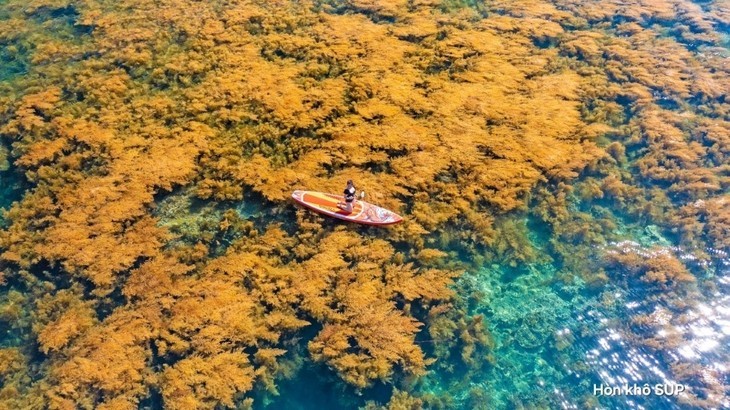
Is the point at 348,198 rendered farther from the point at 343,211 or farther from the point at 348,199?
the point at 343,211

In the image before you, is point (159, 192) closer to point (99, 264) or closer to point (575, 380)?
point (99, 264)

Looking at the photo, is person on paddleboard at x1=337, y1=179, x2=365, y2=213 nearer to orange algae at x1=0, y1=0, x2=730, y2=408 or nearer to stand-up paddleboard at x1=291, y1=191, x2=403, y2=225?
stand-up paddleboard at x1=291, y1=191, x2=403, y2=225

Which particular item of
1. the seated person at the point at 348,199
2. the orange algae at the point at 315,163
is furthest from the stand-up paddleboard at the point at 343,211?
the orange algae at the point at 315,163

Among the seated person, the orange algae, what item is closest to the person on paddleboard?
the seated person

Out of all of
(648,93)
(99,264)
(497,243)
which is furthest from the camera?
(648,93)

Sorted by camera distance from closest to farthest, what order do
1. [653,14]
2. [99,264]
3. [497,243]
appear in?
[99,264] < [497,243] < [653,14]

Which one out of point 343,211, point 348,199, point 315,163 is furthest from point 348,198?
point 315,163

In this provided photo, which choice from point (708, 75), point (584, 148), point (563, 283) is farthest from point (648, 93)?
point (563, 283)
